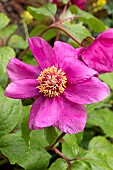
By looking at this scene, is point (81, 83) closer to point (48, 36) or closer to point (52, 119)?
point (52, 119)

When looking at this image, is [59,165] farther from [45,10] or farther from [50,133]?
[45,10]

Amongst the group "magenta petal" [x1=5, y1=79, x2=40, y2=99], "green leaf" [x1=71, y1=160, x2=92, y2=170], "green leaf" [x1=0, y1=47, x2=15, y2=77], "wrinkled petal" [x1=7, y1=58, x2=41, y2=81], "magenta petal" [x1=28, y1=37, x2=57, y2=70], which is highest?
"magenta petal" [x1=28, y1=37, x2=57, y2=70]

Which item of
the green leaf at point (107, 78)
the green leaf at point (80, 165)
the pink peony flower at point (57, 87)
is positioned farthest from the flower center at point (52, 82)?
the green leaf at point (107, 78)

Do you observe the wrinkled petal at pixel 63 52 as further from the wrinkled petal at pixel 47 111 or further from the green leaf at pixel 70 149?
the green leaf at pixel 70 149

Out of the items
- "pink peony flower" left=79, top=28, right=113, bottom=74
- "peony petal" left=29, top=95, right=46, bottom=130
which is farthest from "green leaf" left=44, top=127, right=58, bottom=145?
"pink peony flower" left=79, top=28, right=113, bottom=74

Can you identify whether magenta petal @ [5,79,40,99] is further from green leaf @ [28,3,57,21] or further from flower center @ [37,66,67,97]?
green leaf @ [28,3,57,21]

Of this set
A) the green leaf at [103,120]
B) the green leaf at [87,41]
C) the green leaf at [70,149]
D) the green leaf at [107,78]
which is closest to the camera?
the green leaf at [87,41]

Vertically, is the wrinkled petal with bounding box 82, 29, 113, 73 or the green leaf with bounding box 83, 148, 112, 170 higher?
the wrinkled petal with bounding box 82, 29, 113, 73

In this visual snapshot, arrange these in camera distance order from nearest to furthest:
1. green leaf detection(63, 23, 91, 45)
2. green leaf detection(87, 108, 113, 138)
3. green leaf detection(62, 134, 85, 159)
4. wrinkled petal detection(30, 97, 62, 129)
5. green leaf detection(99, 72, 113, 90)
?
wrinkled petal detection(30, 97, 62, 129)
green leaf detection(62, 134, 85, 159)
green leaf detection(63, 23, 91, 45)
green leaf detection(99, 72, 113, 90)
green leaf detection(87, 108, 113, 138)

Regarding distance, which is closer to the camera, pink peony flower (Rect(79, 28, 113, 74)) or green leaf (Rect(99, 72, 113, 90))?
pink peony flower (Rect(79, 28, 113, 74))
